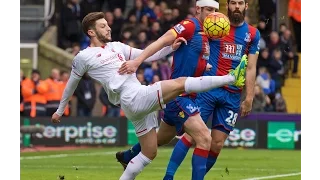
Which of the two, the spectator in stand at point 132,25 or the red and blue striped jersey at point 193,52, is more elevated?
the red and blue striped jersey at point 193,52

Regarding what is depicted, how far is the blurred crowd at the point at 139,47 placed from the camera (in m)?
25.0

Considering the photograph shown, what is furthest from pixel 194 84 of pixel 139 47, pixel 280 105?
pixel 139 47

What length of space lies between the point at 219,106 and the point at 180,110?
0.92 metres

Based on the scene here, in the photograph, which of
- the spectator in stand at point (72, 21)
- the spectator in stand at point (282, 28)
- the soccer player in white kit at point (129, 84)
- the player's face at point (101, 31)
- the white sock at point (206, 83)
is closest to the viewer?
the white sock at point (206, 83)

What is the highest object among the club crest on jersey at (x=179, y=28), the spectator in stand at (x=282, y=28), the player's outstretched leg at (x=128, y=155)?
the club crest on jersey at (x=179, y=28)

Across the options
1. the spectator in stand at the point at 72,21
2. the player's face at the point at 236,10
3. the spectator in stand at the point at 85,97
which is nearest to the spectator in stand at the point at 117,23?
the spectator in stand at the point at 72,21

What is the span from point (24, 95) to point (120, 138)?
284 cm

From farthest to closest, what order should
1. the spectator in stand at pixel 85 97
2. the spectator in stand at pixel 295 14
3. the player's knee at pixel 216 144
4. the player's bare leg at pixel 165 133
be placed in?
the spectator in stand at pixel 295 14
the spectator in stand at pixel 85 97
the player's knee at pixel 216 144
the player's bare leg at pixel 165 133

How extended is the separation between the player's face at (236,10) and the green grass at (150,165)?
2.83 meters

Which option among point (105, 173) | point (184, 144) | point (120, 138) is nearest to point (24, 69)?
point (120, 138)

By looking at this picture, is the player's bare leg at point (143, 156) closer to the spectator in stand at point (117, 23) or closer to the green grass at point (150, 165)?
→ the green grass at point (150, 165)
